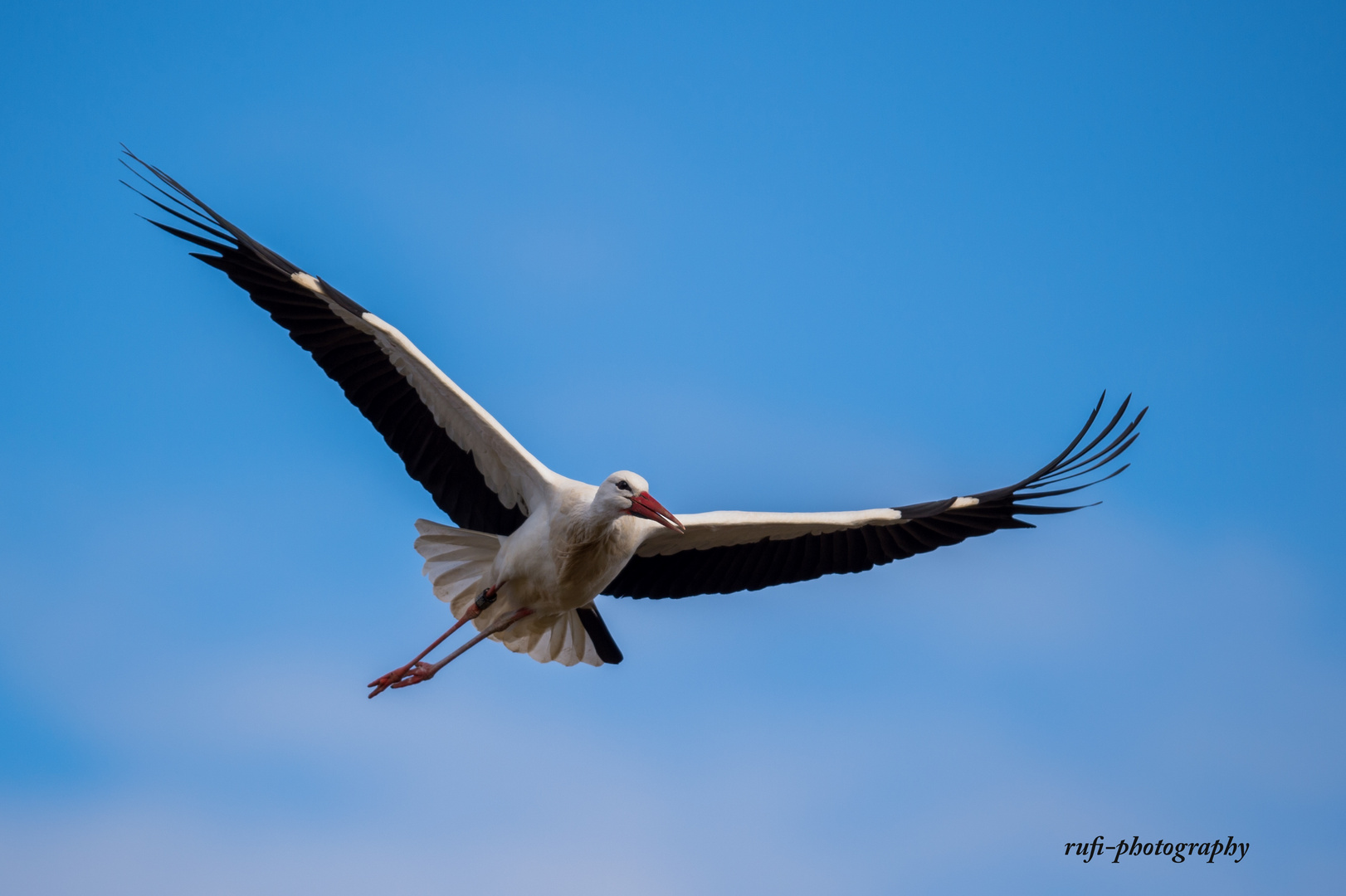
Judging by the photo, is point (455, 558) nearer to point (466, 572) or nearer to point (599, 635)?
point (466, 572)

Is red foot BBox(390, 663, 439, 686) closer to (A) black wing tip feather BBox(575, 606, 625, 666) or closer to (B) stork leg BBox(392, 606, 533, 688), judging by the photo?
(B) stork leg BBox(392, 606, 533, 688)

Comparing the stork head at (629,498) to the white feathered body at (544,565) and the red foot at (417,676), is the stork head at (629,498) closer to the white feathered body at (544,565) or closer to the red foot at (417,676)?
the white feathered body at (544,565)

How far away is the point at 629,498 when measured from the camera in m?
8.14

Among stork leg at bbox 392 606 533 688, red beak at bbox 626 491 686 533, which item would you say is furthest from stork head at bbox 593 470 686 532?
stork leg at bbox 392 606 533 688

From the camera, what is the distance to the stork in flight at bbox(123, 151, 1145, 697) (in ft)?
27.4

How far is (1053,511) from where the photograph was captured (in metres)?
9.10

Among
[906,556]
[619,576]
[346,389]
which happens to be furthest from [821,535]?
[346,389]

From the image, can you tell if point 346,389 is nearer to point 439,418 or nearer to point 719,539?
point 439,418

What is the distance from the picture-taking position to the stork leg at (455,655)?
337 inches

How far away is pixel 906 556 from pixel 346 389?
13.4ft

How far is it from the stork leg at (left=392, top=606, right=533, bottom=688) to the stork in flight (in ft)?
0.04

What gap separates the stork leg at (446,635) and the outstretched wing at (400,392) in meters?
0.53

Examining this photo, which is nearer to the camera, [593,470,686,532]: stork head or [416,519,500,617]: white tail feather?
[593,470,686,532]: stork head

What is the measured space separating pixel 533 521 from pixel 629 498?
0.80 m
